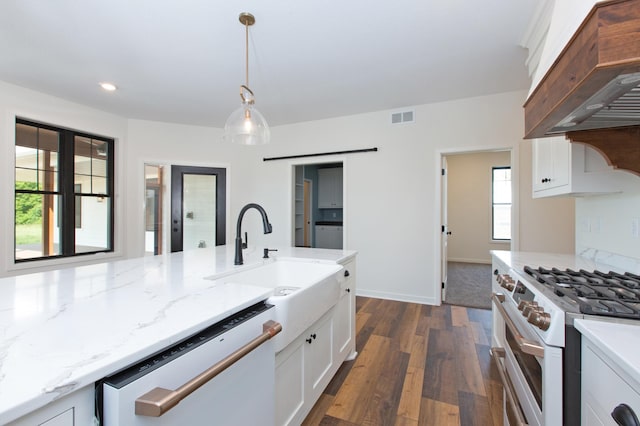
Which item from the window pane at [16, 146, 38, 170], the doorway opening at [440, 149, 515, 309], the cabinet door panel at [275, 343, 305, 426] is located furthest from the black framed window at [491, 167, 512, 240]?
the window pane at [16, 146, 38, 170]

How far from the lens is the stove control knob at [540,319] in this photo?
94 cm

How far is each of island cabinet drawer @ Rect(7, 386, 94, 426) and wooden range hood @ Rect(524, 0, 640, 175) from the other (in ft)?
5.01

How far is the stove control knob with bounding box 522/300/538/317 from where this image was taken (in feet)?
3.35

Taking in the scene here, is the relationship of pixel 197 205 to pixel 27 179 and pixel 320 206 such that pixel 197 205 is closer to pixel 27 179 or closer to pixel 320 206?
pixel 27 179

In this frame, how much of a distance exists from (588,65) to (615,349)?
821 mm

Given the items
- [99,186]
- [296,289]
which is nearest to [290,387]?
[296,289]

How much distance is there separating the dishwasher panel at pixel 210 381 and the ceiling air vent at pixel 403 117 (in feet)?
11.4

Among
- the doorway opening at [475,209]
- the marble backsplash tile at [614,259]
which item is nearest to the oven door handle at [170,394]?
the marble backsplash tile at [614,259]

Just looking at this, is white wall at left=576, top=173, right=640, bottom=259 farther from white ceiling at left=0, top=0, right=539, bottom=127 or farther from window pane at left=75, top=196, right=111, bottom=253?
window pane at left=75, top=196, right=111, bottom=253

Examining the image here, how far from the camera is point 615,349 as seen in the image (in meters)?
0.71

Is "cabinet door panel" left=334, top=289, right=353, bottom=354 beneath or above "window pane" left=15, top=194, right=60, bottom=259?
beneath

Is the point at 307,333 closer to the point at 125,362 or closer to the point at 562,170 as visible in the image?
the point at 125,362

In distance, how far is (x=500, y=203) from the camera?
6.31 m

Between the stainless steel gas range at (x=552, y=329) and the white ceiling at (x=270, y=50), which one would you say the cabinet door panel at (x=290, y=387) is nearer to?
the stainless steel gas range at (x=552, y=329)
